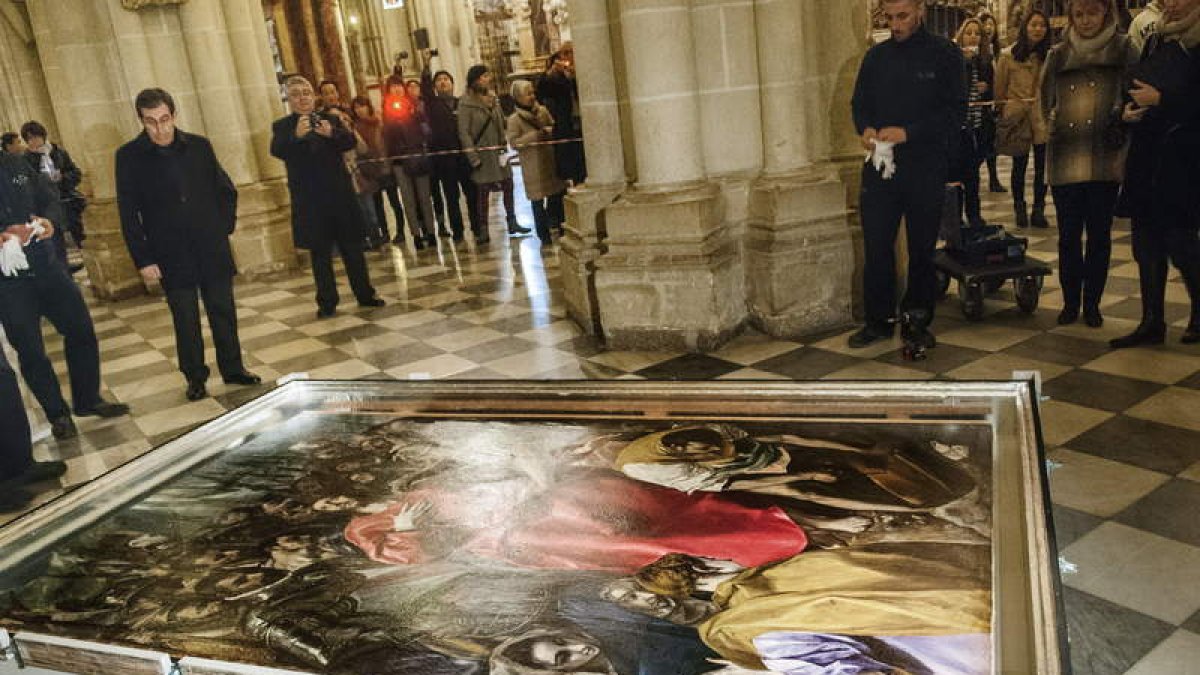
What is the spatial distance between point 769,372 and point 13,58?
18.4m

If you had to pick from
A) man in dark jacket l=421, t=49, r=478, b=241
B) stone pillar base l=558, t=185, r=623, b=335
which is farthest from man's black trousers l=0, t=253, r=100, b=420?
man in dark jacket l=421, t=49, r=478, b=241

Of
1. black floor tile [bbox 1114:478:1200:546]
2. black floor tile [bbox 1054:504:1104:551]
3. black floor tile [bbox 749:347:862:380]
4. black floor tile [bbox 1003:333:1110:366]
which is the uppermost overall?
black floor tile [bbox 1054:504:1104:551]

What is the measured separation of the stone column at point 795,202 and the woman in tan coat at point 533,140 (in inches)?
164

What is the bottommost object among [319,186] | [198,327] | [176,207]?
[198,327]

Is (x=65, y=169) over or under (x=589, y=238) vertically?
over

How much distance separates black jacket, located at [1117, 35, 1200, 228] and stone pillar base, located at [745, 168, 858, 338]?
1531mm

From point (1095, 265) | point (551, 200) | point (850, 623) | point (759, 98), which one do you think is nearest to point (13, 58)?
point (551, 200)

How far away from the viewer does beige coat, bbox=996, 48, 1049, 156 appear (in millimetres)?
7719

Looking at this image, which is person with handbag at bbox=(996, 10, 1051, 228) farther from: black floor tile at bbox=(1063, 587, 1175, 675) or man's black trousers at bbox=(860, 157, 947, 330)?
black floor tile at bbox=(1063, 587, 1175, 675)

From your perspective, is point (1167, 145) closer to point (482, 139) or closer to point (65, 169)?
point (482, 139)

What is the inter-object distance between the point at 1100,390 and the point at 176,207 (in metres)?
5.07

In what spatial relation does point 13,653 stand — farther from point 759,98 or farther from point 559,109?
point 559,109

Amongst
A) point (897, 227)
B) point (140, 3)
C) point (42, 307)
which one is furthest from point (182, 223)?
point (140, 3)

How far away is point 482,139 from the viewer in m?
10.0
